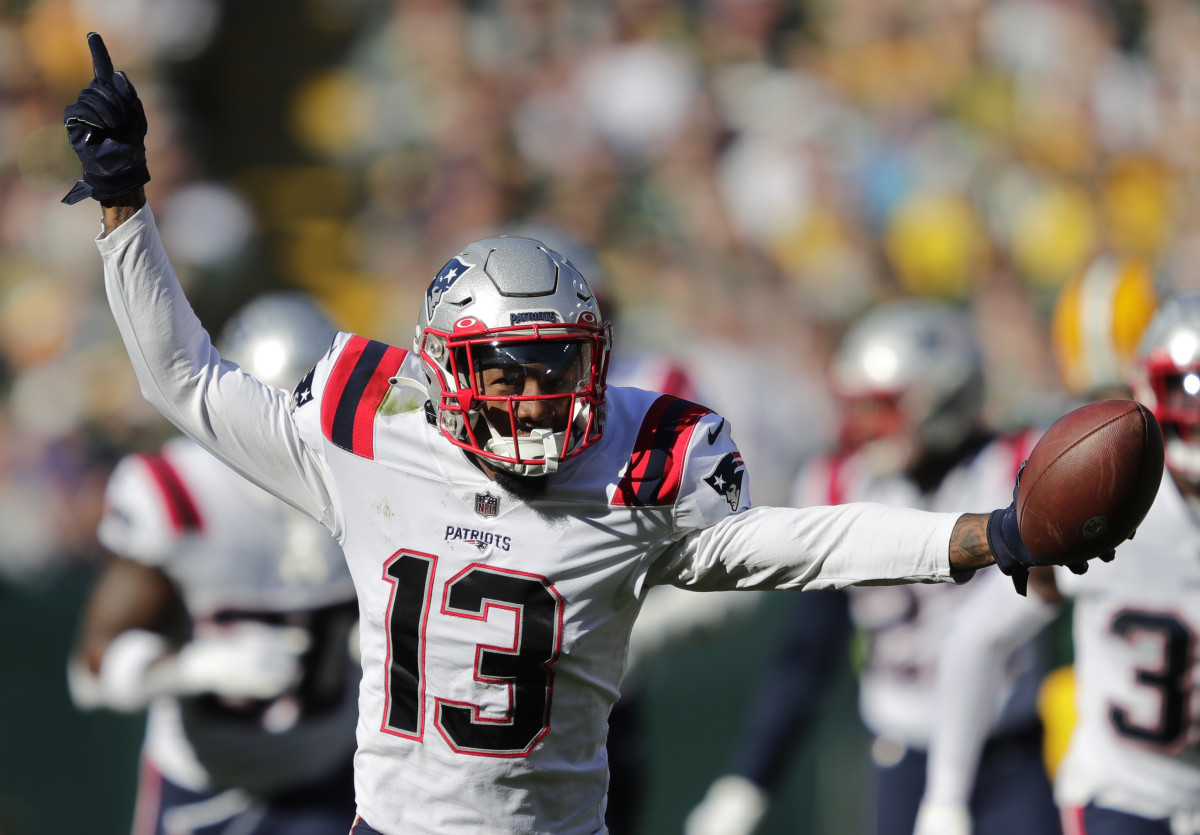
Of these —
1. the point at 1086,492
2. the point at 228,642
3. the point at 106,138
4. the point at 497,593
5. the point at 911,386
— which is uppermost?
the point at 106,138

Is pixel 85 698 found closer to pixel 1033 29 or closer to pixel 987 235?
pixel 987 235

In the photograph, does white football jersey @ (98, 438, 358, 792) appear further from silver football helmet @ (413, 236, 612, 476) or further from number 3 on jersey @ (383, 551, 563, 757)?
silver football helmet @ (413, 236, 612, 476)

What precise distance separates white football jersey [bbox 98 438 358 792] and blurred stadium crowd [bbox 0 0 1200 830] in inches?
94.8

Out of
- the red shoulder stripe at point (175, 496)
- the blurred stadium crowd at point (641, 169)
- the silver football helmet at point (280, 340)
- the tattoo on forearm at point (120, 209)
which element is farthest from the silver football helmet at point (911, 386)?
the tattoo on forearm at point (120, 209)

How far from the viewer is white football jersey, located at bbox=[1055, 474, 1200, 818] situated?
3457mm

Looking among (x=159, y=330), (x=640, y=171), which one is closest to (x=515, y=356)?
(x=159, y=330)

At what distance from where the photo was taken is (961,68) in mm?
8305

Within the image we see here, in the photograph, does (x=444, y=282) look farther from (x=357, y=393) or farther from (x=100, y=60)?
(x=100, y=60)

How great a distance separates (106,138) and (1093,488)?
1.77 metres

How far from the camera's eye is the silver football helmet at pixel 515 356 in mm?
2562

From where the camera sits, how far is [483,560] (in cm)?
263

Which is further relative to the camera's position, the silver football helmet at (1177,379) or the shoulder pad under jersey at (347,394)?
the silver football helmet at (1177,379)

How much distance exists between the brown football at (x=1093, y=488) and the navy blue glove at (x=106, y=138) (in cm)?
163

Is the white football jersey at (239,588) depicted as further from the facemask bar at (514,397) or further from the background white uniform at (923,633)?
the background white uniform at (923,633)
